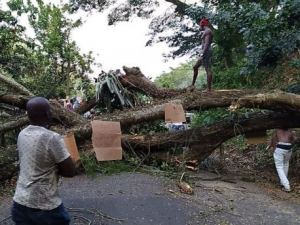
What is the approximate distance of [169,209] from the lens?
376 cm

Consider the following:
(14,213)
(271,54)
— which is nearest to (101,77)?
(271,54)

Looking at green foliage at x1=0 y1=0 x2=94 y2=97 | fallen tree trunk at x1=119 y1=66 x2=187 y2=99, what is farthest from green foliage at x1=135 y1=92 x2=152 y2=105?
green foliage at x1=0 y1=0 x2=94 y2=97

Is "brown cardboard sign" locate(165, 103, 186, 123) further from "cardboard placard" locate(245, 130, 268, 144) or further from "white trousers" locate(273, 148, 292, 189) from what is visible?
"white trousers" locate(273, 148, 292, 189)

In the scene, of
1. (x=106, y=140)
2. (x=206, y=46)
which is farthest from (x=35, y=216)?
(x=206, y=46)

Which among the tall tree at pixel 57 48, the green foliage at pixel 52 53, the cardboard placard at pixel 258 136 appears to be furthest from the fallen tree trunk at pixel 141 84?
the tall tree at pixel 57 48

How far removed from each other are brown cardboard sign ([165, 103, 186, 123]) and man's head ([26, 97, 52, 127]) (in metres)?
3.63

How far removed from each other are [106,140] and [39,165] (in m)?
3.13

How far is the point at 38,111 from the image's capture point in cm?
203

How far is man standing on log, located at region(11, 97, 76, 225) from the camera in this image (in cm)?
200

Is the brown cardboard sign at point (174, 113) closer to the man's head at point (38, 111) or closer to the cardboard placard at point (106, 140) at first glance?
the cardboard placard at point (106, 140)

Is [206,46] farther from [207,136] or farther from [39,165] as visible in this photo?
[39,165]

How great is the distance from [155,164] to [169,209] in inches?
78.3

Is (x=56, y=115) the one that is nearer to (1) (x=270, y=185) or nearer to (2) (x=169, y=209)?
(2) (x=169, y=209)

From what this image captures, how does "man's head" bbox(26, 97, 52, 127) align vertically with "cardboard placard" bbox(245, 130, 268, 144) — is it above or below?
above
